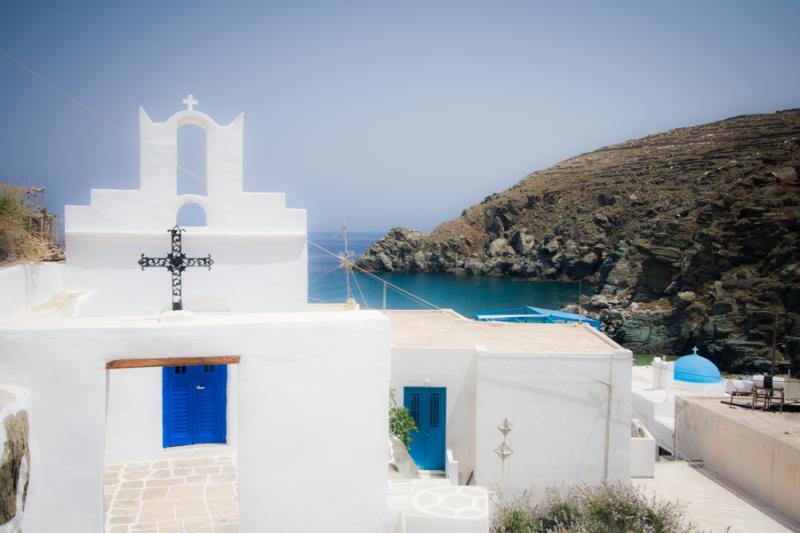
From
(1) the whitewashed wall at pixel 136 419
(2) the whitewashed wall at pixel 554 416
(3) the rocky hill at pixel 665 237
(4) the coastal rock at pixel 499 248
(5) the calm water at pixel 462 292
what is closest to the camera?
(1) the whitewashed wall at pixel 136 419

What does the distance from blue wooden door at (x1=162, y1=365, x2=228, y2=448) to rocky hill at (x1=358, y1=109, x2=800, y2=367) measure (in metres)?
33.4

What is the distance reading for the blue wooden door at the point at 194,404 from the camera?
8812mm

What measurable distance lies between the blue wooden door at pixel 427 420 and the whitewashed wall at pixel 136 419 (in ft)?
14.0

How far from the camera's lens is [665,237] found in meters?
51.7

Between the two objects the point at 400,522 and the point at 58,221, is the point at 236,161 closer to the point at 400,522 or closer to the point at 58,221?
the point at 58,221

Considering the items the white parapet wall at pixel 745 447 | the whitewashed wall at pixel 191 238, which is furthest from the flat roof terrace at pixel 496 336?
the white parapet wall at pixel 745 447

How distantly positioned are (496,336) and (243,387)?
8536 mm

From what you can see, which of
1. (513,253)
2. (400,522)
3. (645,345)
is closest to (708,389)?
(400,522)

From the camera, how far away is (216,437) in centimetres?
898

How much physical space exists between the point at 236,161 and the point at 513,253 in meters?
85.3

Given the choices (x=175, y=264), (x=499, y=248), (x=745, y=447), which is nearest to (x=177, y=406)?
(x=175, y=264)

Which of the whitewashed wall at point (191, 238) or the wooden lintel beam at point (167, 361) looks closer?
the wooden lintel beam at point (167, 361)

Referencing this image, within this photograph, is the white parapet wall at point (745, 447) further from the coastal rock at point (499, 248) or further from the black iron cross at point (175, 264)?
the coastal rock at point (499, 248)

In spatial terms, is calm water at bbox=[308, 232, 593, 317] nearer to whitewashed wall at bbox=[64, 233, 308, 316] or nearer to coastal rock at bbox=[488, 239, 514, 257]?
coastal rock at bbox=[488, 239, 514, 257]
